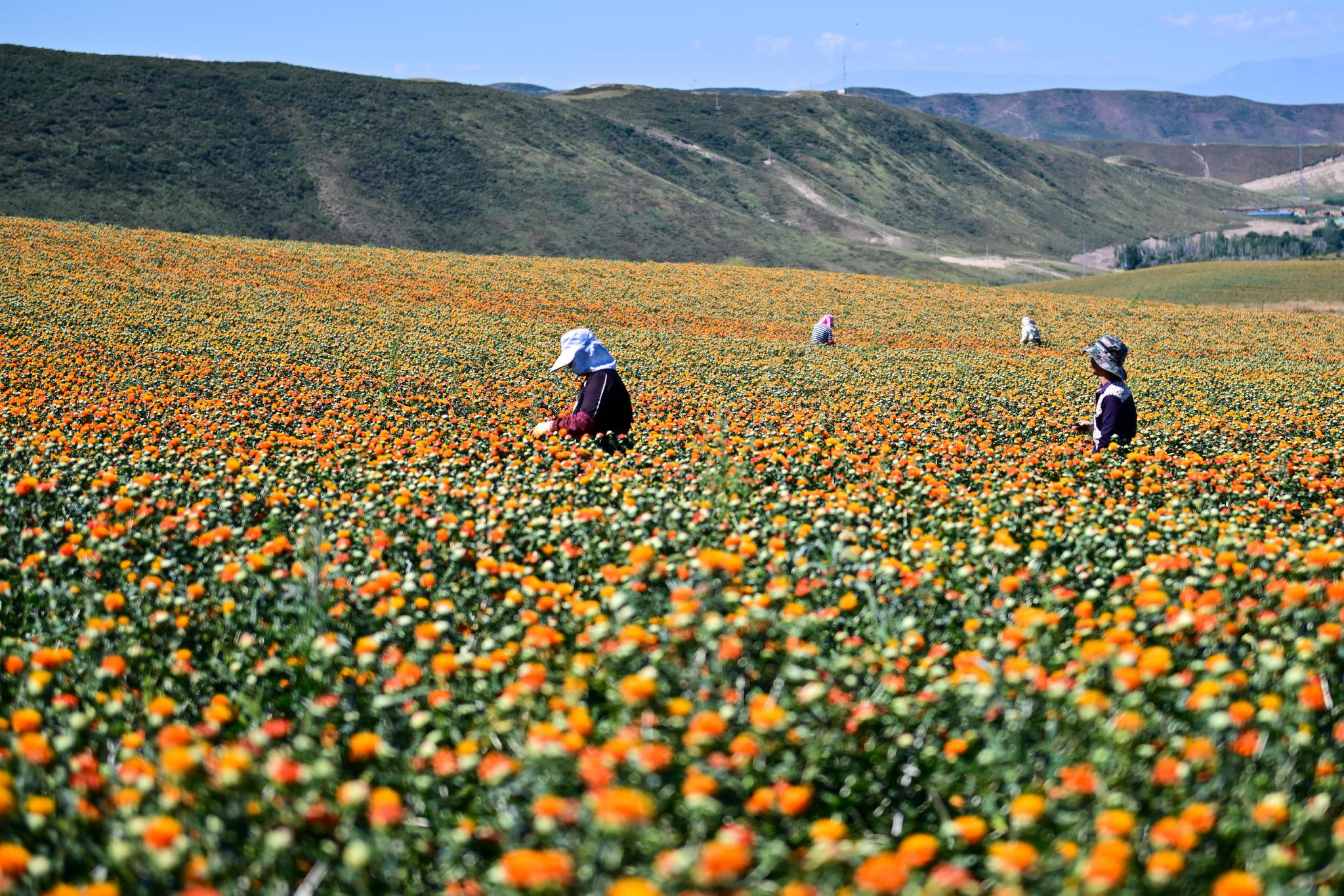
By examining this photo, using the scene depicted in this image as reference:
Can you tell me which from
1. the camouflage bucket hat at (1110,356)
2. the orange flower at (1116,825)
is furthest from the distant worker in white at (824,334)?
the orange flower at (1116,825)

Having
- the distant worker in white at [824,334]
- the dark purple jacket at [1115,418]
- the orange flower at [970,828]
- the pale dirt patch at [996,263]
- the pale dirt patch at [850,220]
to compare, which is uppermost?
the pale dirt patch at [850,220]

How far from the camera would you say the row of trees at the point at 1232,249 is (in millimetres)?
151875

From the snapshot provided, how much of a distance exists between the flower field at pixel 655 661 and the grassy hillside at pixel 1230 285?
51.3 meters

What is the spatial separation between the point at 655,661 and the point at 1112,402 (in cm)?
744

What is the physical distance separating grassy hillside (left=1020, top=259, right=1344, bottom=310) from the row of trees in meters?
86.2

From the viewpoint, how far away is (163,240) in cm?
3525

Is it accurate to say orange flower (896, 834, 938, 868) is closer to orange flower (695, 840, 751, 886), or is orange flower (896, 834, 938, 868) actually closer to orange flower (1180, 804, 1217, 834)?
orange flower (695, 840, 751, 886)

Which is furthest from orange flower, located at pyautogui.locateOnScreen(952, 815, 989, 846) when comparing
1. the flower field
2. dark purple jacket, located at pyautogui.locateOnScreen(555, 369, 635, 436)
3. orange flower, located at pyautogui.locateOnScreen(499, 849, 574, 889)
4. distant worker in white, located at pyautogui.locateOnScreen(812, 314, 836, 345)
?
distant worker in white, located at pyautogui.locateOnScreen(812, 314, 836, 345)

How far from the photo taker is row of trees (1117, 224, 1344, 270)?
151875mm

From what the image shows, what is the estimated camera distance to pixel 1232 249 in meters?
157

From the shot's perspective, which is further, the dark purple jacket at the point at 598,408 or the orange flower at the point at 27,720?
the dark purple jacket at the point at 598,408

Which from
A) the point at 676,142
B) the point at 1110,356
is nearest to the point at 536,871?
the point at 1110,356

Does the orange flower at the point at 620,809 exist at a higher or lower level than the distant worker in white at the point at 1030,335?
lower

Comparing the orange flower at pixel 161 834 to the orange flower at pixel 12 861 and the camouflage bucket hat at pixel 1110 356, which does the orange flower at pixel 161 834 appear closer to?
the orange flower at pixel 12 861
